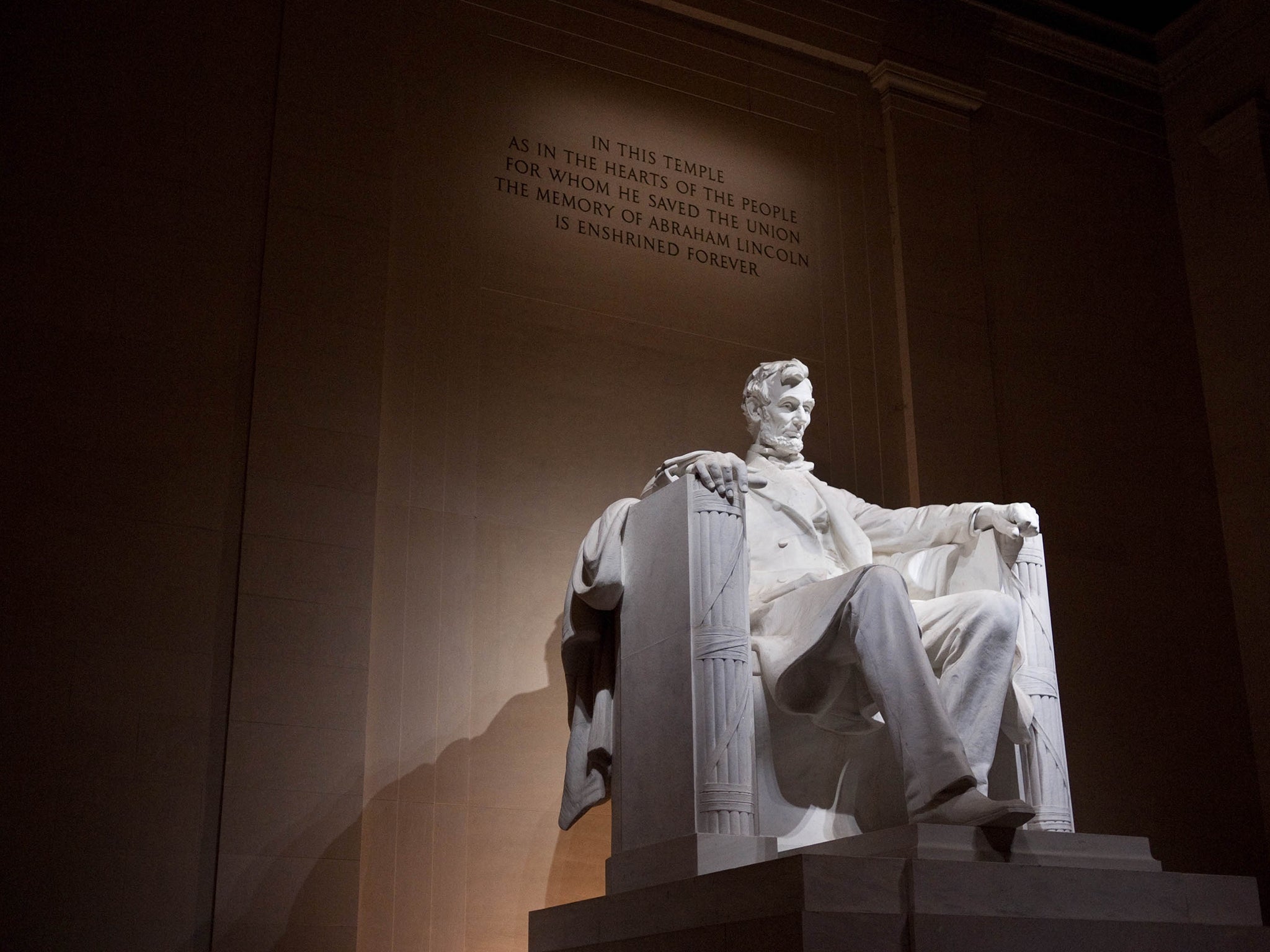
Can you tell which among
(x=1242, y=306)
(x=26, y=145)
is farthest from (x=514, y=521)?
(x=1242, y=306)

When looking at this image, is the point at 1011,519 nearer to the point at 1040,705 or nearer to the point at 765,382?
the point at 1040,705

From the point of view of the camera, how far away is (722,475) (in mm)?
3984

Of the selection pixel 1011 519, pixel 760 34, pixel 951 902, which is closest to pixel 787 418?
pixel 1011 519

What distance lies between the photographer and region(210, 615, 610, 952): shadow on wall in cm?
438

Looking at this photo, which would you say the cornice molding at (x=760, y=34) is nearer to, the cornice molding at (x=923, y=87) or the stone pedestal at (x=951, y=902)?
the cornice molding at (x=923, y=87)

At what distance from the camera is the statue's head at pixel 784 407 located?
16.3 ft

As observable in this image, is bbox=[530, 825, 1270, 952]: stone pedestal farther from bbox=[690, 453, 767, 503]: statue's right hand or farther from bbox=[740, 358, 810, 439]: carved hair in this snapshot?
bbox=[740, 358, 810, 439]: carved hair

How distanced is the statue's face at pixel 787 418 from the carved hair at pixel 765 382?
0.02 meters

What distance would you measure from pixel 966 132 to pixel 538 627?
340 cm

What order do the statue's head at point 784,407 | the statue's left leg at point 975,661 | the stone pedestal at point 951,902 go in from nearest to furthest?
the stone pedestal at point 951,902 < the statue's left leg at point 975,661 < the statue's head at point 784,407

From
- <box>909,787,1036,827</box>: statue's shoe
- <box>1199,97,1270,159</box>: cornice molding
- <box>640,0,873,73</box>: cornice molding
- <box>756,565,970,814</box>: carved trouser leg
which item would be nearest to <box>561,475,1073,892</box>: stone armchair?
<box>756,565,970,814</box>: carved trouser leg

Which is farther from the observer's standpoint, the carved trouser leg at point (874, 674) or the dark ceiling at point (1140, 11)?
the dark ceiling at point (1140, 11)

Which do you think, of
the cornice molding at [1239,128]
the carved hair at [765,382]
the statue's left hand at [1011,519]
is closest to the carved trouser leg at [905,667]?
the statue's left hand at [1011,519]

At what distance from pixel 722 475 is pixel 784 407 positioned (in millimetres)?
1050
